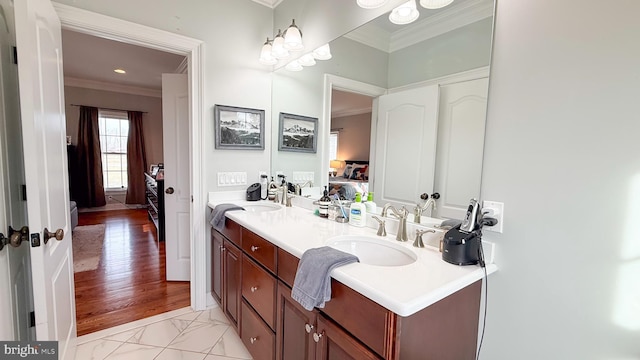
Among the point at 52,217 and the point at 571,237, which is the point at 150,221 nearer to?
the point at 52,217

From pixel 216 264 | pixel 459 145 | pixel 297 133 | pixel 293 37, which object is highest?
pixel 293 37

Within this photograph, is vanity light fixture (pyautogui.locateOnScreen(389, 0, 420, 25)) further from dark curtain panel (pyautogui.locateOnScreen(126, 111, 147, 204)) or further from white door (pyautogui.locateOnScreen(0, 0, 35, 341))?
dark curtain panel (pyautogui.locateOnScreen(126, 111, 147, 204))

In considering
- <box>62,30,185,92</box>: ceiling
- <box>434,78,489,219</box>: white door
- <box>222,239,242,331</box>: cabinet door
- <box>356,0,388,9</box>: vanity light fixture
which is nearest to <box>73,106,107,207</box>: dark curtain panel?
<box>62,30,185,92</box>: ceiling

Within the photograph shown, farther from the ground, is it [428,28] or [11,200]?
[428,28]

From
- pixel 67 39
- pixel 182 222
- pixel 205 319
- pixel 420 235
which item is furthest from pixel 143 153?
pixel 420 235

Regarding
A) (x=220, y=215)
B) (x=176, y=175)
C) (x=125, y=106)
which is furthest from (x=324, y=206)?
(x=125, y=106)

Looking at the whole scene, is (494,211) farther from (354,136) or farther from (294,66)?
(294,66)

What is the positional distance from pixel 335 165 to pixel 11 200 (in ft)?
5.49

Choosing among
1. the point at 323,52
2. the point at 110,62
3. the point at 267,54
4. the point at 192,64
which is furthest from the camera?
the point at 110,62

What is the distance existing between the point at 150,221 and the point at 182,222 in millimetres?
2959

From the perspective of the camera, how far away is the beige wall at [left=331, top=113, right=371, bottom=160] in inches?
69.2

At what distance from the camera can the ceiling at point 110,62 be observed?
11.7ft

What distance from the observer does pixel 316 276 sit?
1.04m

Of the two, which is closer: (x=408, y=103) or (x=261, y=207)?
(x=408, y=103)
